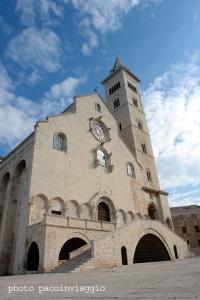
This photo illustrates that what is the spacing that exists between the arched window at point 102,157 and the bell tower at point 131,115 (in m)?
7.46

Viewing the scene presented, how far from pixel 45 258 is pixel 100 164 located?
508 inches

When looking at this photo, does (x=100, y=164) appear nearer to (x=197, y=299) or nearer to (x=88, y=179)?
(x=88, y=179)

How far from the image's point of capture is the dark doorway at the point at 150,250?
18.7m

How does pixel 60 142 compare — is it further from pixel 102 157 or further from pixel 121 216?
pixel 121 216

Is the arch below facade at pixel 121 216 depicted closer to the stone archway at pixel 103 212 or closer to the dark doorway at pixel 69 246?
the stone archway at pixel 103 212

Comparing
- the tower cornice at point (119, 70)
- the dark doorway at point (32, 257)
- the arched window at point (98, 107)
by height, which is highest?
the tower cornice at point (119, 70)

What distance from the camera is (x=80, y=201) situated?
21.3 m

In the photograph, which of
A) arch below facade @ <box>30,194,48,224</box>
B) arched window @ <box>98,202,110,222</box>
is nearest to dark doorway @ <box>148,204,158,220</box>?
arched window @ <box>98,202,110,222</box>

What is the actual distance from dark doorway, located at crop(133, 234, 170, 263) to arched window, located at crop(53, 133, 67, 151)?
445 inches

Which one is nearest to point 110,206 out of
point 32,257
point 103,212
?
point 103,212

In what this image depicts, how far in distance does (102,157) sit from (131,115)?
13.3 meters

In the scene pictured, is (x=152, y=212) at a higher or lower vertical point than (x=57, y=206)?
higher

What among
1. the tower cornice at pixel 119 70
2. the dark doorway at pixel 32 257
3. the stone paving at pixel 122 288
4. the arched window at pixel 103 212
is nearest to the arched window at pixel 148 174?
the arched window at pixel 103 212

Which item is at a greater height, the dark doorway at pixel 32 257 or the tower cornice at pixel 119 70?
the tower cornice at pixel 119 70
